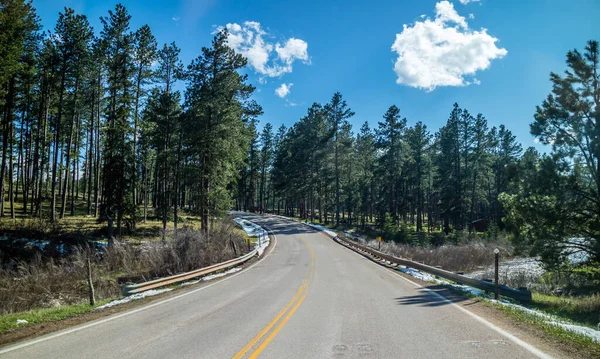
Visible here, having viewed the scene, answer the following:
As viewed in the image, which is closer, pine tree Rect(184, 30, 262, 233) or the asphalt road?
the asphalt road

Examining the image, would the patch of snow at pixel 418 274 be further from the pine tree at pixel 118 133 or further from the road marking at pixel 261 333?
the pine tree at pixel 118 133

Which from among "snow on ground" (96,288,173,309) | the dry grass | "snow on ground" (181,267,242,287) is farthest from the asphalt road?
the dry grass

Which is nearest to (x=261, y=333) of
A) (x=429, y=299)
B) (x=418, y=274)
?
(x=429, y=299)

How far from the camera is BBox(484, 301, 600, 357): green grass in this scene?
508 cm

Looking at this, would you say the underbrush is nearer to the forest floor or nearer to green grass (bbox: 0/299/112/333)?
the forest floor

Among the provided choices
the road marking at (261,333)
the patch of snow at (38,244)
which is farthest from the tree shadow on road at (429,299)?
the patch of snow at (38,244)

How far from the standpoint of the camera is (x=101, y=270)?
1548cm

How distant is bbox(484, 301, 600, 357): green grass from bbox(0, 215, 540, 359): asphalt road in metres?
0.84

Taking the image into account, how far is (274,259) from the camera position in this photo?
21.7 m

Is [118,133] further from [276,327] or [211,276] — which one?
[276,327]

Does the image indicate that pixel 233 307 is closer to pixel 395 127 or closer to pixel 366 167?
pixel 395 127

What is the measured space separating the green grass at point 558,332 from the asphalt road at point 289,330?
841 mm

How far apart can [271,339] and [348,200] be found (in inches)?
2270

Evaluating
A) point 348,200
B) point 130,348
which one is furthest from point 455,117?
point 130,348
